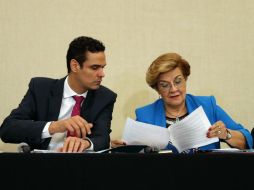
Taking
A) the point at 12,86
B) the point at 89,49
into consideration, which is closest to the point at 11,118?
the point at 89,49

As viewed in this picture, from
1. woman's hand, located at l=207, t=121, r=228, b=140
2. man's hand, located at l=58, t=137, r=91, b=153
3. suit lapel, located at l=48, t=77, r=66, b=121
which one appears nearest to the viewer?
man's hand, located at l=58, t=137, r=91, b=153

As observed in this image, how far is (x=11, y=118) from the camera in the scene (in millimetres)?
2057

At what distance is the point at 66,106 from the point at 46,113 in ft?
0.37

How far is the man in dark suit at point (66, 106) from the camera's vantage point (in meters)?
1.96

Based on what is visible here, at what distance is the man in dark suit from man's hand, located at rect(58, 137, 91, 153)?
0.40 ft

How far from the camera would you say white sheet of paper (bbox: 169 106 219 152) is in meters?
1.88

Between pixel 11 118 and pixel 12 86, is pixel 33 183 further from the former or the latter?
pixel 12 86

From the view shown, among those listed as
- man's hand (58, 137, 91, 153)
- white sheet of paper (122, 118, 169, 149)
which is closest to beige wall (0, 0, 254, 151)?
white sheet of paper (122, 118, 169, 149)

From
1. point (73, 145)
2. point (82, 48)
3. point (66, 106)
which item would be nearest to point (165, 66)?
point (82, 48)

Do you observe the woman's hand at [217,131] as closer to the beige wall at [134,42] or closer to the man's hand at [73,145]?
the man's hand at [73,145]

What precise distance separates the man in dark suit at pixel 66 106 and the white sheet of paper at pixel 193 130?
0.37 meters

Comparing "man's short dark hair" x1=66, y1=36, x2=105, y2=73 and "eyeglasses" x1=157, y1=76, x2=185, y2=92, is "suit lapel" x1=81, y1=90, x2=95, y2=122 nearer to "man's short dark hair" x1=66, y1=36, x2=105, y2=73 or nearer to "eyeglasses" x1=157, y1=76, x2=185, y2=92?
"man's short dark hair" x1=66, y1=36, x2=105, y2=73

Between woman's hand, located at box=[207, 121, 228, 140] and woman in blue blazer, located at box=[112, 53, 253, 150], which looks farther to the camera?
woman in blue blazer, located at box=[112, 53, 253, 150]

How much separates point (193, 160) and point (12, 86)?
5.76ft
